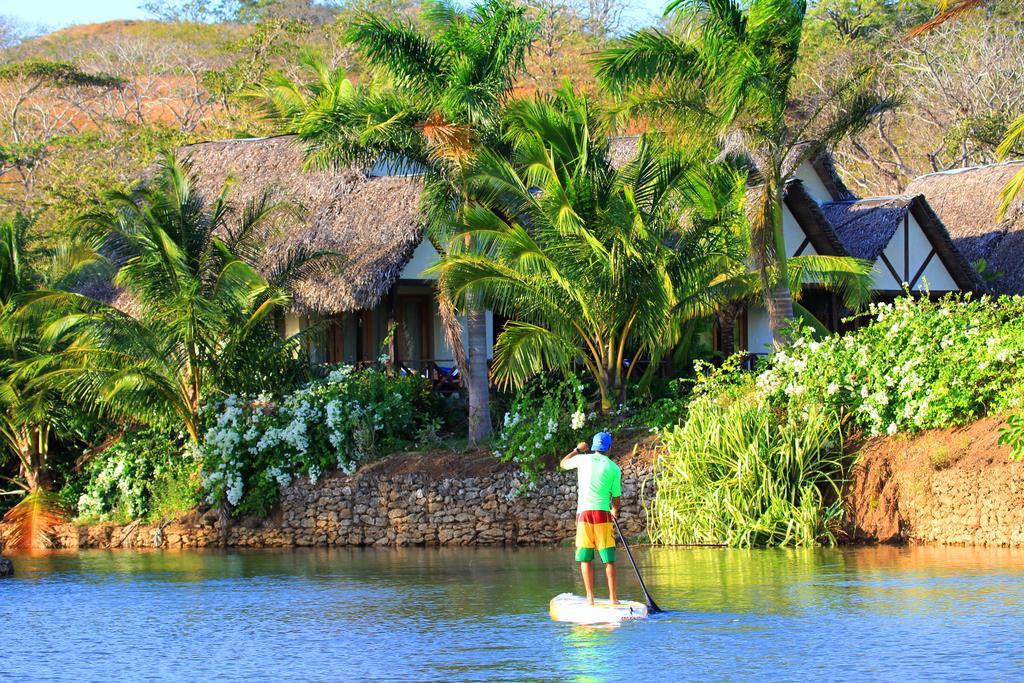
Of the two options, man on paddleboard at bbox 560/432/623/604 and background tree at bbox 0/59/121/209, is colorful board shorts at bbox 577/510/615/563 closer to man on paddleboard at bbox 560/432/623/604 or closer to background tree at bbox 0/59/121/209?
man on paddleboard at bbox 560/432/623/604

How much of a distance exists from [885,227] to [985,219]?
5435 mm

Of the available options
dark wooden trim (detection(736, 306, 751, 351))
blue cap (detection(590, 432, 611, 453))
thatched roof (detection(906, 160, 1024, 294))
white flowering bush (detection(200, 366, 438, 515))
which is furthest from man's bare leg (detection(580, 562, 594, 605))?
thatched roof (detection(906, 160, 1024, 294))

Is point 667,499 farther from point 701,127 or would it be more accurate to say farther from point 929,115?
point 929,115

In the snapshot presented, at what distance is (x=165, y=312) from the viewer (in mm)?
21000

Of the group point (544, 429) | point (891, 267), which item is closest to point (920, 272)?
point (891, 267)

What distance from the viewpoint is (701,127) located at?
62.5ft

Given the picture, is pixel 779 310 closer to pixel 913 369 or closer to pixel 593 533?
pixel 913 369

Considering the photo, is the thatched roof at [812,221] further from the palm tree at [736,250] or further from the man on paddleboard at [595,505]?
the man on paddleboard at [595,505]

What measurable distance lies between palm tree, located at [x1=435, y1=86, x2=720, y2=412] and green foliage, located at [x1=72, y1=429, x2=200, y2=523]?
5.60 m

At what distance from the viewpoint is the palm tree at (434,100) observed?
19734 millimetres

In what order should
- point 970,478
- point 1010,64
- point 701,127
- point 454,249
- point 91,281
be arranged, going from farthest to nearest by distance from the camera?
point 1010,64
point 91,281
point 454,249
point 701,127
point 970,478

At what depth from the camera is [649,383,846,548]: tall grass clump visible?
17328mm

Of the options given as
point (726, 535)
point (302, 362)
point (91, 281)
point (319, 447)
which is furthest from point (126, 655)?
point (91, 281)

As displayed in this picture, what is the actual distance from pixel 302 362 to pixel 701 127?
7.89 meters
